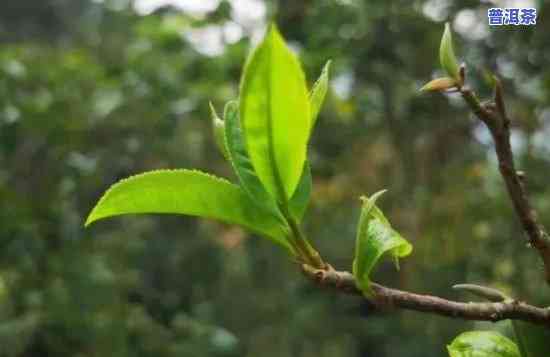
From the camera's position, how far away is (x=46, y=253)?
1.40 metres

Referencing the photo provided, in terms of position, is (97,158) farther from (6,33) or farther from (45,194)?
(6,33)

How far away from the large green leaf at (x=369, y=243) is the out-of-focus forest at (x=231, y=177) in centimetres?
91

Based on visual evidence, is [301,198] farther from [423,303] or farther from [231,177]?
[231,177]

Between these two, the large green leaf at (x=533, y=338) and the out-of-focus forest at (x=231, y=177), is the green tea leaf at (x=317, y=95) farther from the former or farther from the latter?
the out-of-focus forest at (x=231, y=177)

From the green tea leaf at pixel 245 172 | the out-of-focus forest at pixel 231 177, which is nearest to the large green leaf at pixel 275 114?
the green tea leaf at pixel 245 172

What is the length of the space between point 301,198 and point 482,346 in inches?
3.8

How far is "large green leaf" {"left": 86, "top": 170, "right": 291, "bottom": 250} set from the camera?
28 cm

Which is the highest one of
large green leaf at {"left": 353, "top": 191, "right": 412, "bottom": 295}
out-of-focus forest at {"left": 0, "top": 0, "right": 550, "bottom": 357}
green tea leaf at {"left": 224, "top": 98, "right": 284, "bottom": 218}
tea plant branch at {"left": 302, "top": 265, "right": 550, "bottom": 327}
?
green tea leaf at {"left": 224, "top": 98, "right": 284, "bottom": 218}

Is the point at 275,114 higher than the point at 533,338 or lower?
higher

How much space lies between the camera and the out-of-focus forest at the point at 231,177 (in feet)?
4.27

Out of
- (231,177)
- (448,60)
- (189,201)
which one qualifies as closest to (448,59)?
(448,60)

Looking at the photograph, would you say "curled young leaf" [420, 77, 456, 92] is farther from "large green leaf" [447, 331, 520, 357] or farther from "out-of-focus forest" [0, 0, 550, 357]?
"out-of-focus forest" [0, 0, 550, 357]

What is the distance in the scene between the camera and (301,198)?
29cm

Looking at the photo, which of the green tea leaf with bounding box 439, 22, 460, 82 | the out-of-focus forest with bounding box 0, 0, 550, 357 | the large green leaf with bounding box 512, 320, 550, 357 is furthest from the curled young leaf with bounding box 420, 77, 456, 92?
the out-of-focus forest with bounding box 0, 0, 550, 357
